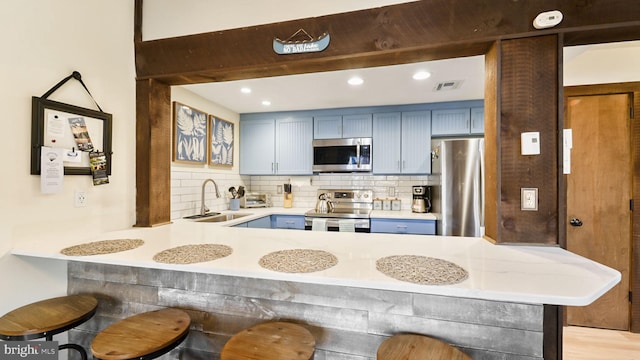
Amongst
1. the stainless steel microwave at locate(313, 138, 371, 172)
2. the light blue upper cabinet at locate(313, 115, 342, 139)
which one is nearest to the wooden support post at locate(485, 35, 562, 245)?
the stainless steel microwave at locate(313, 138, 371, 172)

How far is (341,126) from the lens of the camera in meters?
3.63

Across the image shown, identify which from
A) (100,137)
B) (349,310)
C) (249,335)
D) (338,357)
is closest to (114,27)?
(100,137)

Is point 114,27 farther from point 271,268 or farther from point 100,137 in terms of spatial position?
point 271,268

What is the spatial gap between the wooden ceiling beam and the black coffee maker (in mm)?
2141

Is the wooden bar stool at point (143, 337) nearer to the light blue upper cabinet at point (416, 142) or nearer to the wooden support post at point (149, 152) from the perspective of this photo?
the wooden support post at point (149, 152)

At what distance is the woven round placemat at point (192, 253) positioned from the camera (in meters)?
1.11

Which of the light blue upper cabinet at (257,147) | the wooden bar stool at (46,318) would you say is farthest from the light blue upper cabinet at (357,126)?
the wooden bar stool at (46,318)

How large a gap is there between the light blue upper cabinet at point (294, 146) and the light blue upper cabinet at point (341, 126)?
0.37ft

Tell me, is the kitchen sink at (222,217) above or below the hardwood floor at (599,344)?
above

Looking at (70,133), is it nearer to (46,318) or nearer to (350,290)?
(46,318)

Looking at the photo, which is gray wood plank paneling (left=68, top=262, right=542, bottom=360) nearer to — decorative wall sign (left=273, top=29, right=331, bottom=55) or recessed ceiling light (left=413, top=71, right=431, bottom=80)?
decorative wall sign (left=273, top=29, right=331, bottom=55)

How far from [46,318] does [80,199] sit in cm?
67

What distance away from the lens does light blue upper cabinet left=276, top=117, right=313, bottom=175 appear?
3.75m

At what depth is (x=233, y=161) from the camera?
12.5 ft
